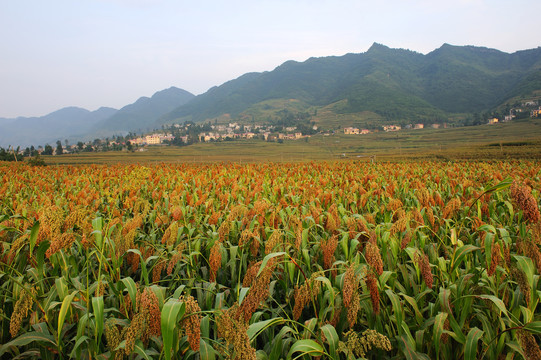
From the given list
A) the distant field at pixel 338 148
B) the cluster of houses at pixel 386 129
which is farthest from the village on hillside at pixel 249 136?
the distant field at pixel 338 148

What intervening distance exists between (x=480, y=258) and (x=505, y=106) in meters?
159

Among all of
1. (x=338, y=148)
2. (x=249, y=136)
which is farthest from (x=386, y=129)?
(x=249, y=136)

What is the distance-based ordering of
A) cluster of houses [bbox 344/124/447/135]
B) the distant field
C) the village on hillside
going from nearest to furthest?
the distant field, the village on hillside, cluster of houses [bbox 344/124/447/135]

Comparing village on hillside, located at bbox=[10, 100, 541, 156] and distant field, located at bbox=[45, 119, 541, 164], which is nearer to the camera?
distant field, located at bbox=[45, 119, 541, 164]

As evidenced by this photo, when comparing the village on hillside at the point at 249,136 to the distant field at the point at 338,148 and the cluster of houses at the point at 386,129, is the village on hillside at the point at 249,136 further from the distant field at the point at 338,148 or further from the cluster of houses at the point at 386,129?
the distant field at the point at 338,148

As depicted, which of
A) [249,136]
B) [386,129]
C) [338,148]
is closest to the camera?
[338,148]

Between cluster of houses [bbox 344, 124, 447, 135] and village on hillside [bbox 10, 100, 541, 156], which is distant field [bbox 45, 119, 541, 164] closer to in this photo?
village on hillside [bbox 10, 100, 541, 156]

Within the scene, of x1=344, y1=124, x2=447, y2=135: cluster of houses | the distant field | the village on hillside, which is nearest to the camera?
the distant field

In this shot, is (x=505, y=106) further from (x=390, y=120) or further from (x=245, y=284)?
(x=245, y=284)

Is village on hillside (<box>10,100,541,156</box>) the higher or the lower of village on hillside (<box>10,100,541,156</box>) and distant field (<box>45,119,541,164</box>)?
the higher

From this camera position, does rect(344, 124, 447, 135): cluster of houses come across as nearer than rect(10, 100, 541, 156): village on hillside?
No

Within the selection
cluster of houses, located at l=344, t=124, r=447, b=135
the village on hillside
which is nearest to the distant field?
the village on hillside

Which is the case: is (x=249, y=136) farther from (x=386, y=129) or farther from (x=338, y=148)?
(x=386, y=129)

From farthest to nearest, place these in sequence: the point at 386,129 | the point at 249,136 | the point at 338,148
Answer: the point at 249,136, the point at 386,129, the point at 338,148
